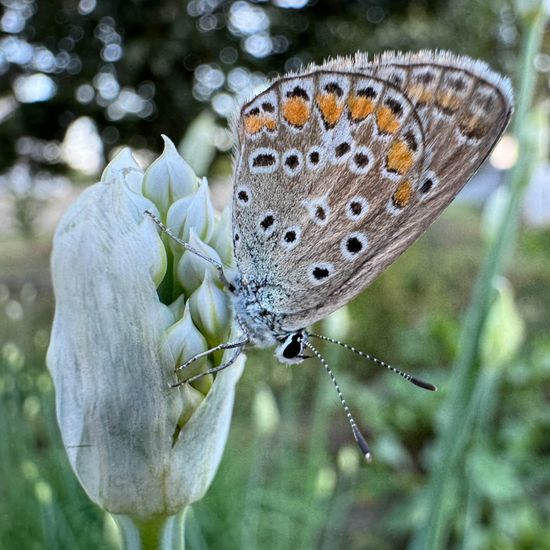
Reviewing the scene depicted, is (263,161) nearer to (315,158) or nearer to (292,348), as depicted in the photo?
(315,158)

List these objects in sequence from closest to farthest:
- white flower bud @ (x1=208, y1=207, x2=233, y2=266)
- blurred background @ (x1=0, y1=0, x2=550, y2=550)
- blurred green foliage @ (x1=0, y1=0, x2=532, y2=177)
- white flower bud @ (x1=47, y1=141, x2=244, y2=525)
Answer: white flower bud @ (x1=47, y1=141, x2=244, y2=525) < white flower bud @ (x1=208, y1=207, x2=233, y2=266) < blurred background @ (x1=0, y1=0, x2=550, y2=550) < blurred green foliage @ (x1=0, y1=0, x2=532, y2=177)

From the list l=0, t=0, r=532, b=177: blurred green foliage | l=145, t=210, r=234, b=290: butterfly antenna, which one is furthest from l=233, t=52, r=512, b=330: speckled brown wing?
l=0, t=0, r=532, b=177: blurred green foliage

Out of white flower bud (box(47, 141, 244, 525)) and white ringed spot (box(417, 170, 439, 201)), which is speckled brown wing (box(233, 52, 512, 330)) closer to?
white ringed spot (box(417, 170, 439, 201))

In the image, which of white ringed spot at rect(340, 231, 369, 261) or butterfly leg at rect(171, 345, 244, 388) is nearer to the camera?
butterfly leg at rect(171, 345, 244, 388)

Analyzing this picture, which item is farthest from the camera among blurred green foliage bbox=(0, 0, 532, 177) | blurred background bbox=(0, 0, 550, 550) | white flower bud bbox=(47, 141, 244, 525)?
blurred green foliage bbox=(0, 0, 532, 177)

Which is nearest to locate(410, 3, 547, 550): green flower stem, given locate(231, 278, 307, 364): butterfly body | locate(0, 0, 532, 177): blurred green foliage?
locate(231, 278, 307, 364): butterfly body

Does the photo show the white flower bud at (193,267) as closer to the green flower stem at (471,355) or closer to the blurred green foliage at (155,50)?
the green flower stem at (471,355)

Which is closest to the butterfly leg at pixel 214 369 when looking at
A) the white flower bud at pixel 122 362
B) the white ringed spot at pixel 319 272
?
the white flower bud at pixel 122 362

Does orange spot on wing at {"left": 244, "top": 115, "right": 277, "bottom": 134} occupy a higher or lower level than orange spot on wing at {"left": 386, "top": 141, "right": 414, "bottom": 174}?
higher
